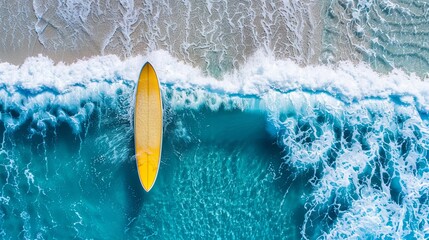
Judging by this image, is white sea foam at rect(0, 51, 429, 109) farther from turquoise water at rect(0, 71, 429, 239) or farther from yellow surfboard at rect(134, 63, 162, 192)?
yellow surfboard at rect(134, 63, 162, 192)

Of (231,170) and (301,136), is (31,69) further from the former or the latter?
(301,136)

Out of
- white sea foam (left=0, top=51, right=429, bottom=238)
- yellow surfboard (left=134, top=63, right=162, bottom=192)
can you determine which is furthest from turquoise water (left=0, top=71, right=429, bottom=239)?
yellow surfboard (left=134, top=63, right=162, bottom=192)

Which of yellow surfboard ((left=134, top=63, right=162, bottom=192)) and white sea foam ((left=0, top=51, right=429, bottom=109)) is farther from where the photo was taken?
white sea foam ((left=0, top=51, right=429, bottom=109))

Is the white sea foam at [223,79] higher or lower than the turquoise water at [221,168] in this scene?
higher

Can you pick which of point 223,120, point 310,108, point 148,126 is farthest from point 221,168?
point 310,108

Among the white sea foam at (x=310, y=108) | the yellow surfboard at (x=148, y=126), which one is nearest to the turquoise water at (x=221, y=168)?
the white sea foam at (x=310, y=108)

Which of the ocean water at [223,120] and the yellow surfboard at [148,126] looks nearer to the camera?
the yellow surfboard at [148,126]

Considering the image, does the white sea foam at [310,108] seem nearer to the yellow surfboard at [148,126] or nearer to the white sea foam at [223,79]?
the white sea foam at [223,79]

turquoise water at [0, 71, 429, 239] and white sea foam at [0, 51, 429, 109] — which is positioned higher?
white sea foam at [0, 51, 429, 109]
